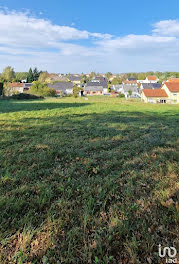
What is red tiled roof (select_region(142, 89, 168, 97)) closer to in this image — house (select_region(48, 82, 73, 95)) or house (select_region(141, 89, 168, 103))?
house (select_region(141, 89, 168, 103))

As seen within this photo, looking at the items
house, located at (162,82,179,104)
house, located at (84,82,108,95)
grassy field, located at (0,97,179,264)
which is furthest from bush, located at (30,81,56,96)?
grassy field, located at (0,97,179,264)

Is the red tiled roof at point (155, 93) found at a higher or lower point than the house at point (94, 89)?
lower

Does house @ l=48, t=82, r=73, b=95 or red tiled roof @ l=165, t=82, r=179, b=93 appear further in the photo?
house @ l=48, t=82, r=73, b=95

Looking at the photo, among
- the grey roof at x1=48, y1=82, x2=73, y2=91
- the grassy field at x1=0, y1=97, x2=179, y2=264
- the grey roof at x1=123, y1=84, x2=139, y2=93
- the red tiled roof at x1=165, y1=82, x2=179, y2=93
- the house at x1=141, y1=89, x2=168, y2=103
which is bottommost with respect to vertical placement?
the grassy field at x1=0, y1=97, x2=179, y2=264

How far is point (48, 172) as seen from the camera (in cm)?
354

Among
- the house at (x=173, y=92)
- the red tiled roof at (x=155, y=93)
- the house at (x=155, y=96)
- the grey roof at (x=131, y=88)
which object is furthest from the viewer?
the grey roof at (x=131, y=88)

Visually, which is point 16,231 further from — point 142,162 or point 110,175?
point 142,162

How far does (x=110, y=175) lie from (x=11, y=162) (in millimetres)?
2534

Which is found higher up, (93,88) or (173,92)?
(93,88)

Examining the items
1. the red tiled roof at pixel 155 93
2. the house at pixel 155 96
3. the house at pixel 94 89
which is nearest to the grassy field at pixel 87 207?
the house at pixel 155 96

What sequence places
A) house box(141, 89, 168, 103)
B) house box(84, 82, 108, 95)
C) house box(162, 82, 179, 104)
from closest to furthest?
house box(141, 89, 168, 103), house box(162, 82, 179, 104), house box(84, 82, 108, 95)

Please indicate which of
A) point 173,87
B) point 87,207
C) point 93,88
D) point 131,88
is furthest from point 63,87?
point 87,207

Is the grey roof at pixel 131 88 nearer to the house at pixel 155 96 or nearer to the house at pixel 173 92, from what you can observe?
the house at pixel 155 96

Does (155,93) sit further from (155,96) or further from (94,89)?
(94,89)
